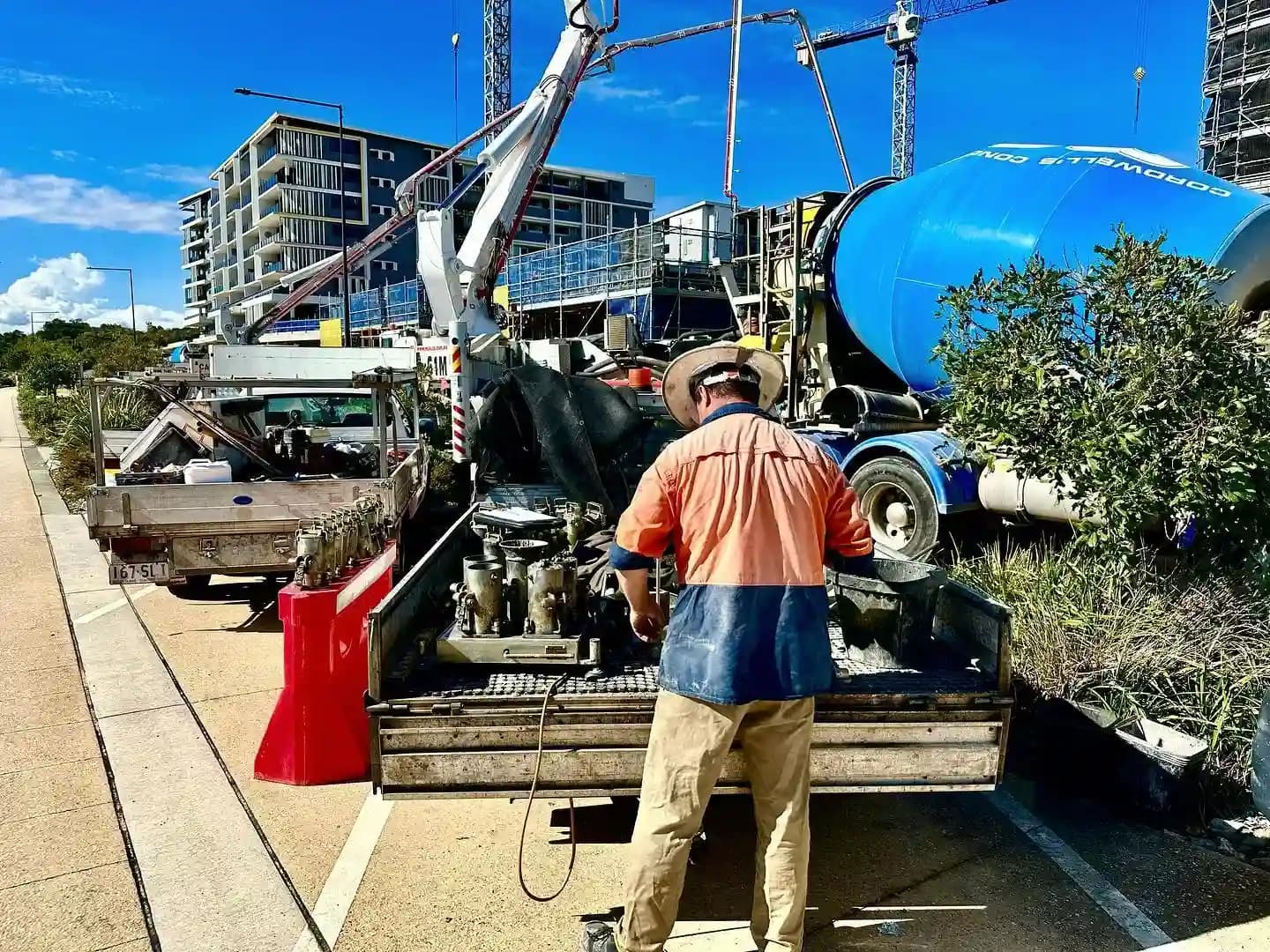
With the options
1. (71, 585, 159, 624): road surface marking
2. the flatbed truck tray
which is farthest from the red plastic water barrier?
(71, 585, 159, 624): road surface marking

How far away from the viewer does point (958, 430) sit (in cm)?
519

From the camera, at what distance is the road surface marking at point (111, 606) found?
24.0 ft

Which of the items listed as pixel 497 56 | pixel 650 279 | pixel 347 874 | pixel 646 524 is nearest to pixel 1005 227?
pixel 646 524

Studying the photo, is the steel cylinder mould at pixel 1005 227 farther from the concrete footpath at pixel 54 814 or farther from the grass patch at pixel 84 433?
the grass patch at pixel 84 433

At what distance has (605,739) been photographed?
308 cm

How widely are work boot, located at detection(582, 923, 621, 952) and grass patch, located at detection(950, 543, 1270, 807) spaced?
2.58m

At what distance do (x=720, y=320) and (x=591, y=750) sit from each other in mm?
28618

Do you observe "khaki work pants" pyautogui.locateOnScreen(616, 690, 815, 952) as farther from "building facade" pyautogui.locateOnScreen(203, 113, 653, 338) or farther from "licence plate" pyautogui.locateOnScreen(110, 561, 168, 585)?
"building facade" pyautogui.locateOnScreen(203, 113, 653, 338)

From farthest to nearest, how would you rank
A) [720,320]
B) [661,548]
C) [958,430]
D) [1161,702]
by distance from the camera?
[720,320] < [958,430] < [1161,702] < [661,548]

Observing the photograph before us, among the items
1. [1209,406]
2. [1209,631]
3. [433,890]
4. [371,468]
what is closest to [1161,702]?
[1209,631]

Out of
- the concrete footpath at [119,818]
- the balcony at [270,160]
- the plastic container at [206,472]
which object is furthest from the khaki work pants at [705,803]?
the balcony at [270,160]

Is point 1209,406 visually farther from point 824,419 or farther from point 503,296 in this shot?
point 503,296

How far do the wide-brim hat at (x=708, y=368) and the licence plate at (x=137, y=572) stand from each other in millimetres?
4684

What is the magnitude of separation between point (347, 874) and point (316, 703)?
1.02 meters
